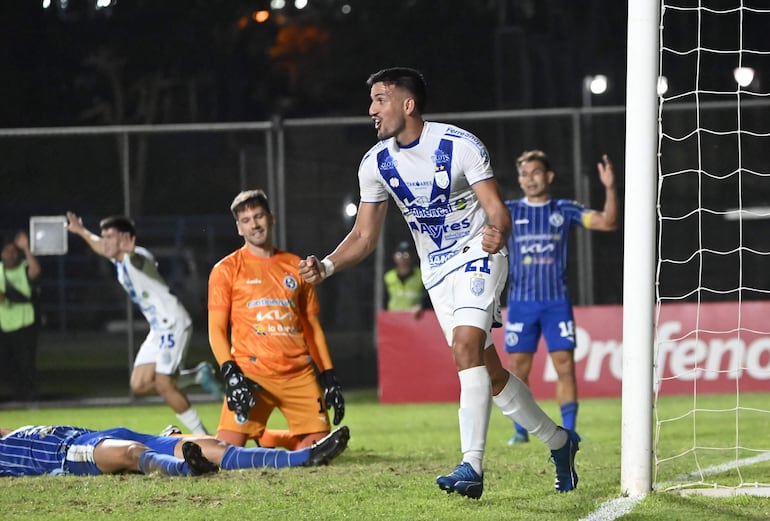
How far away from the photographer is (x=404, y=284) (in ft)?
43.4

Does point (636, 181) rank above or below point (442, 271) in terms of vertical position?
above

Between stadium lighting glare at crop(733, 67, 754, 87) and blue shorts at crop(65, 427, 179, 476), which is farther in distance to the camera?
stadium lighting glare at crop(733, 67, 754, 87)

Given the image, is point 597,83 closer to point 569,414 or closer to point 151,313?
point 151,313

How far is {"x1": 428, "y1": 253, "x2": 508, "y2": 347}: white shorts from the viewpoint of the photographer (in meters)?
5.54

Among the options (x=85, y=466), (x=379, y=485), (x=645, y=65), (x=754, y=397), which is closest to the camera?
(x=645, y=65)

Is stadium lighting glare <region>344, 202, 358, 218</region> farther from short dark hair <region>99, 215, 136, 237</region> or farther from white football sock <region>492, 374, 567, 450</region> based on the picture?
white football sock <region>492, 374, 567, 450</region>

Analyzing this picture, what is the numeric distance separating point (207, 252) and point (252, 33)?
1352cm

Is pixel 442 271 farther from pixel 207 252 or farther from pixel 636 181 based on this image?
pixel 207 252

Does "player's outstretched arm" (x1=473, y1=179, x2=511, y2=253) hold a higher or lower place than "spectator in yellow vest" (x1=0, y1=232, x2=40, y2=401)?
higher

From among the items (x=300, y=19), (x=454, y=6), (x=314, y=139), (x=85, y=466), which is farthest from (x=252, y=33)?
(x=85, y=466)

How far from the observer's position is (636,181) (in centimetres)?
573

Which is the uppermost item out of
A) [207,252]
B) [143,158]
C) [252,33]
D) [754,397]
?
[252,33]

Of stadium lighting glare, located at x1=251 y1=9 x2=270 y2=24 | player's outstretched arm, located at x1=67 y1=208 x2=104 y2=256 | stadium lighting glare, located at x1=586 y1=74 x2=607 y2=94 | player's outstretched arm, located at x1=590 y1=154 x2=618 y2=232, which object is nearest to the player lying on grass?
player's outstretched arm, located at x1=590 y1=154 x2=618 y2=232

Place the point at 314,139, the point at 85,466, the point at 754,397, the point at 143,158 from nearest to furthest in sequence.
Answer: the point at 85,466 → the point at 754,397 → the point at 143,158 → the point at 314,139
